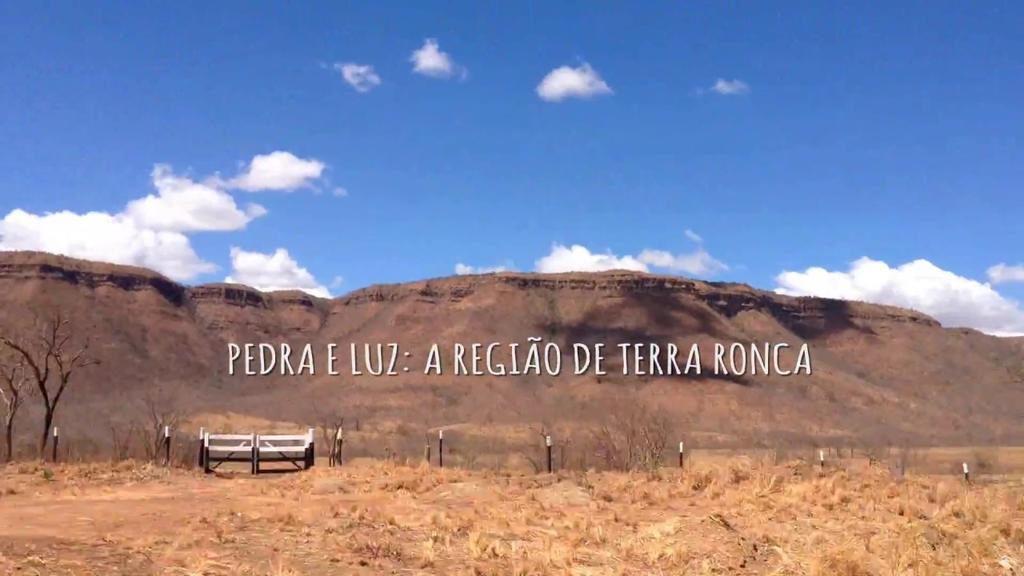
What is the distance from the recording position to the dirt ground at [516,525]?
11328mm

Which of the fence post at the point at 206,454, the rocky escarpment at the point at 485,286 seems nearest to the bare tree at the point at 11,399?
the fence post at the point at 206,454

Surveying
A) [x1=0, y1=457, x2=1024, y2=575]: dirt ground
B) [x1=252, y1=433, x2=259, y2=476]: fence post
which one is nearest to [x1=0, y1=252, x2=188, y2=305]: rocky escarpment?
[x1=252, y1=433, x2=259, y2=476]: fence post

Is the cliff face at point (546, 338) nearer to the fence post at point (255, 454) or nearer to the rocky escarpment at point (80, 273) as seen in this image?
the rocky escarpment at point (80, 273)

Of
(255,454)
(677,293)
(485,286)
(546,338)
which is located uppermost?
(485,286)

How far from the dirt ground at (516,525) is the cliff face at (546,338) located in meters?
44.9

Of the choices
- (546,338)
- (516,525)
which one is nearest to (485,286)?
(546,338)

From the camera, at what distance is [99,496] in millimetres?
18578

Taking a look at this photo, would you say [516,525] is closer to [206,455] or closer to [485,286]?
[206,455]

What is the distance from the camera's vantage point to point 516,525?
1420cm

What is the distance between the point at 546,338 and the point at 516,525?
77132 millimetres

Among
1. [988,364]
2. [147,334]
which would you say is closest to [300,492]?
[147,334]

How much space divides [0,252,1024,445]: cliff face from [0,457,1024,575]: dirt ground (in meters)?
44.9

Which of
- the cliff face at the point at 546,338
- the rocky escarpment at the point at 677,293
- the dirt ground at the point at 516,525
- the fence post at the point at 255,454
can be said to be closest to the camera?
the dirt ground at the point at 516,525

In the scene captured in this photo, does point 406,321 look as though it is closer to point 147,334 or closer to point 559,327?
point 559,327
